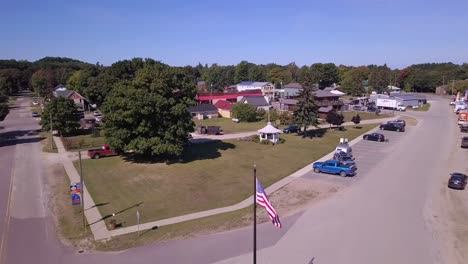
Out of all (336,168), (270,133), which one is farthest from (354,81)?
(336,168)

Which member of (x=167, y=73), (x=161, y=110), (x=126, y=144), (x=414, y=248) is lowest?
(x=414, y=248)

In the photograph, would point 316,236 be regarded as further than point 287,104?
No

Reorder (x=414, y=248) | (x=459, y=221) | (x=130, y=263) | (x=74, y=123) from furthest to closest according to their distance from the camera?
(x=74, y=123), (x=459, y=221), (x=414, y=248), (x=130, y=263)

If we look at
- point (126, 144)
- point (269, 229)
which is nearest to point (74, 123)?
point (126, 144)

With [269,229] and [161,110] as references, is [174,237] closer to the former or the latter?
[269,229]

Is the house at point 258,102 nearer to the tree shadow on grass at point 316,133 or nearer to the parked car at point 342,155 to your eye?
the tree shadow on grass at point 316,133

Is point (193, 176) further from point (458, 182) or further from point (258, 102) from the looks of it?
point (258, 102)
